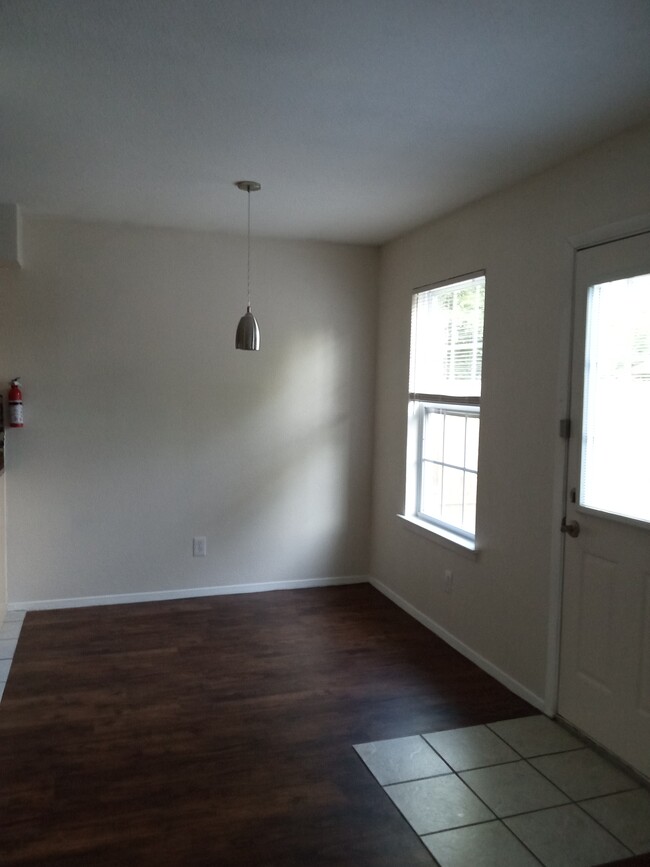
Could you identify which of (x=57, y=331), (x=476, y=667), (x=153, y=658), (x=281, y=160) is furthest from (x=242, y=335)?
(x=476, y=667)

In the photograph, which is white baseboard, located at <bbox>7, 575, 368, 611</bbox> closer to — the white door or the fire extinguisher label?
the fire extinguisher label

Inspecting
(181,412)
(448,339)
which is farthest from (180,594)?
(448,339)

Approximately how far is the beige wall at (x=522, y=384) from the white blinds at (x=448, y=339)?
13cm

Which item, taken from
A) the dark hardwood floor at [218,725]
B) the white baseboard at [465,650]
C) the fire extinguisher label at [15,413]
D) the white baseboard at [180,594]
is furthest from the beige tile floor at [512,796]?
the fire extinguisher label at [15,413]

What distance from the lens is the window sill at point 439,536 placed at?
12.1 feet

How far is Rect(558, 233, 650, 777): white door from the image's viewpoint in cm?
252

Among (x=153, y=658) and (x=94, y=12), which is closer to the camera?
(x=94, y=12)

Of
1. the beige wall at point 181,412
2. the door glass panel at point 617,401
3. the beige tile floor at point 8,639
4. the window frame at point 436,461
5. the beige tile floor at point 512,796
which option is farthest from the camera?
the beige wall at point 181,412

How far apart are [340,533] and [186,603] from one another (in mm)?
1218

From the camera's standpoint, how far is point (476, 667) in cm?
356

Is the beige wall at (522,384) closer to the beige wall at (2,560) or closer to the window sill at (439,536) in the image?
the window sill at (439,536)

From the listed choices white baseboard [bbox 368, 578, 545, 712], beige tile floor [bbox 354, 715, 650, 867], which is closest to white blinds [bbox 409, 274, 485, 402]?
white baseboard [bbox 368, 578, 545, 712]

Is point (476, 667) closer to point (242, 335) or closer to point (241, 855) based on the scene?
Result: point (241, 855)

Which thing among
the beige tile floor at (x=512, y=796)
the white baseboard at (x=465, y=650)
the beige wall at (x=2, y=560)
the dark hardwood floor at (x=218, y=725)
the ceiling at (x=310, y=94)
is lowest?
the dark hardwood floor at (x=218, y=725)
